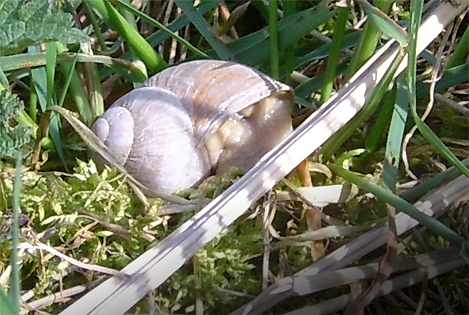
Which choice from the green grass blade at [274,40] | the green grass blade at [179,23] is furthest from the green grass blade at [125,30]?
the green grass blade at [274,40]

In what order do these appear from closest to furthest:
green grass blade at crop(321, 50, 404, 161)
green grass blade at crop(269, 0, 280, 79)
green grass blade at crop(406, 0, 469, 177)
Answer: green grass blade at crop(406, 0, 469, 177) → green grass blade at crop(321, 50, 404, 161) → green grass blade at crop(269, 0, 280, 79)

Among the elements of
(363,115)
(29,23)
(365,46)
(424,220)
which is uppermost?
(29,23)

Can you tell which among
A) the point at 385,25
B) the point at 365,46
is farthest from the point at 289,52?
the point at 385,25

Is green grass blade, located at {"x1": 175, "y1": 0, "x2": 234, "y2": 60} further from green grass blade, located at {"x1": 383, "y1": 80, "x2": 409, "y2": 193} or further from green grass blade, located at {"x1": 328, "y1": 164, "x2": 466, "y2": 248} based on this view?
green grass blade, located at {"x1": 328, "y1": 164, "x2": 466, "y2": 248}

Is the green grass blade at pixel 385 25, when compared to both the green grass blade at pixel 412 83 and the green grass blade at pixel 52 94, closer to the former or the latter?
the green grass blade at pixel 412 83

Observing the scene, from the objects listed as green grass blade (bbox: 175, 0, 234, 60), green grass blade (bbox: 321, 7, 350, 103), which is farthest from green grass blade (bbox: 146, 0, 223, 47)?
green grass blade (bbox: 321, 7, 350, 103)

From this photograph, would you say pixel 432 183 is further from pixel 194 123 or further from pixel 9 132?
pixel 9 132
